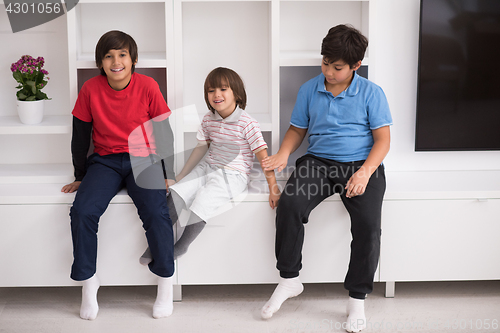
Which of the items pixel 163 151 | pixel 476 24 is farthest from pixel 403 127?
pixel 163 151

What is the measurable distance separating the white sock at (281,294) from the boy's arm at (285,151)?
392mm

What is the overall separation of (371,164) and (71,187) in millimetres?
1076

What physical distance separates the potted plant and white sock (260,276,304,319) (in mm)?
1130

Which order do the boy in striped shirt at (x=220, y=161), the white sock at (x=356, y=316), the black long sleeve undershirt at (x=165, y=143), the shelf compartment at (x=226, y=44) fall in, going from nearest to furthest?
the white sock at (x=356, y=316), the boy in striped shirt at (x=220, y=161), the black long sleeve undershirt at (x=165, y=143), the shelf compartment at (x=226, y=44)

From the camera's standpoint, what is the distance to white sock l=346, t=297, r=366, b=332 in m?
1.55

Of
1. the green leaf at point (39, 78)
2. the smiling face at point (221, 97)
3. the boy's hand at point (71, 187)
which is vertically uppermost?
the green leaf at point (39, 78)

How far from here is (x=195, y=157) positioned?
72.4 inches

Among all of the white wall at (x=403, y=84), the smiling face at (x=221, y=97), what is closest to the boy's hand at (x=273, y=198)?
the smiling face at (x=221, y=97)

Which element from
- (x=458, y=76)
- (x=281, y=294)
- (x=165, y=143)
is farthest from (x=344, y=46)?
(x=281, y=294)

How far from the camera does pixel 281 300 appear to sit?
1616mm

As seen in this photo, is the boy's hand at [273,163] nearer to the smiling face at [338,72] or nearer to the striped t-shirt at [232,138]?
the striped t-shirt at [232,138]

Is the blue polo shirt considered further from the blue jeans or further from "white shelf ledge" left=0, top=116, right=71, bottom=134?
"white shelf ledge" left=0, top=116, right=71, bottom=134

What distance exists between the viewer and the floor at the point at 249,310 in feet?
5.19

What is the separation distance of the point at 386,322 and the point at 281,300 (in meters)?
0.37
